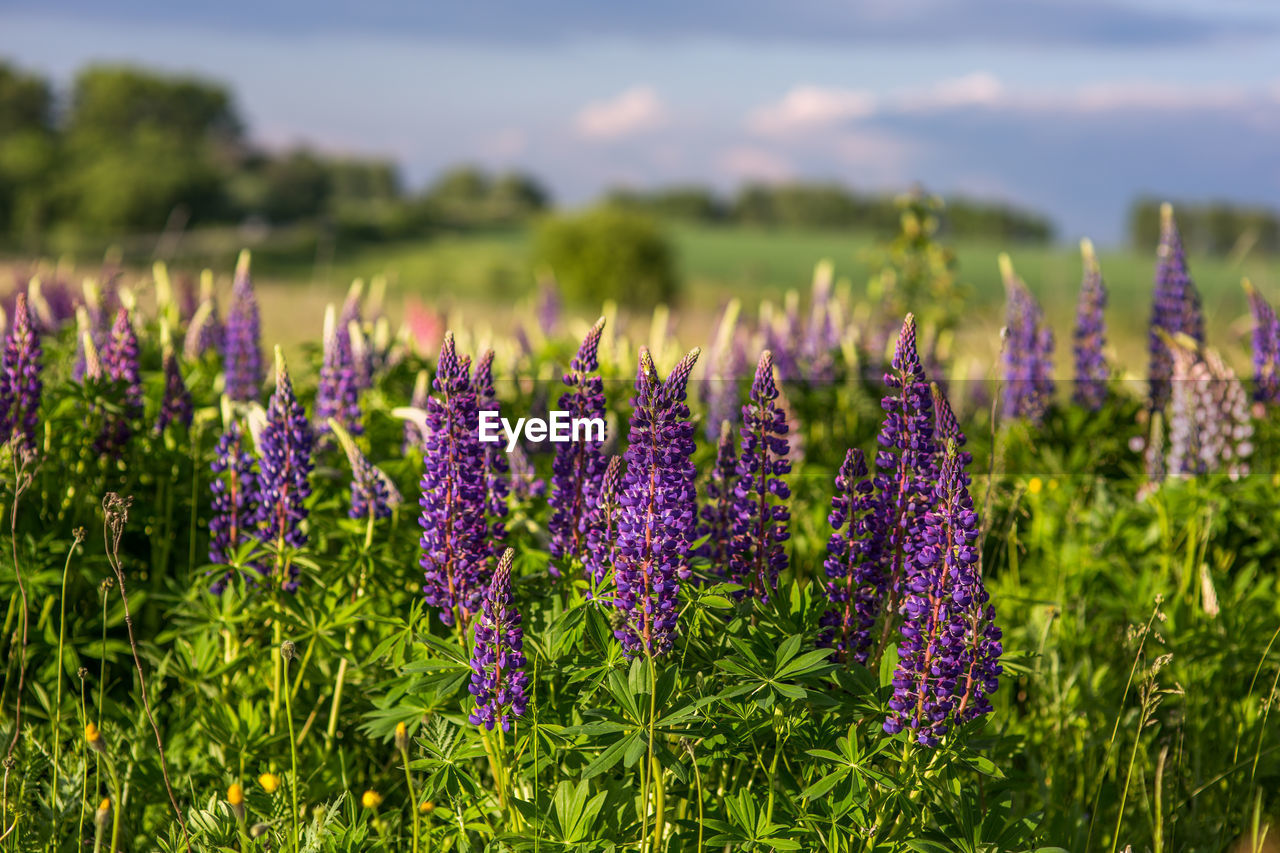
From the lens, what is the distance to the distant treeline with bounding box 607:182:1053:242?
76.3m

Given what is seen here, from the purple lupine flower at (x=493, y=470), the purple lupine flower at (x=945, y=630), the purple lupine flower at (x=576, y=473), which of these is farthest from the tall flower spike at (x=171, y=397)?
the purple lupine flower at (x=945, y=630)

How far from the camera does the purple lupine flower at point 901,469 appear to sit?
8.38 feet

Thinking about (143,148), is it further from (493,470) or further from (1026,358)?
(493,470)

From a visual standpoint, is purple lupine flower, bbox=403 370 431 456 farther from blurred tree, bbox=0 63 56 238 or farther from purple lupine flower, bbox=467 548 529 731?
blurred tree, bbox=0 63 56 238

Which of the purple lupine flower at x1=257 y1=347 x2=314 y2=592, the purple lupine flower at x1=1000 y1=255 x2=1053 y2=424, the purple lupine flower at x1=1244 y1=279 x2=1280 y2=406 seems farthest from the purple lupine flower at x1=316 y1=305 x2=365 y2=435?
the purple lupine flower at x1=1244 y1=279 x2=1280 y2=406

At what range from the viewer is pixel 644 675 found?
91.9 inches

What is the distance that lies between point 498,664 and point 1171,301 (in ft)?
14.1

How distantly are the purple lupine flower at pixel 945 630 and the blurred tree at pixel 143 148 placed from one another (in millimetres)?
40222

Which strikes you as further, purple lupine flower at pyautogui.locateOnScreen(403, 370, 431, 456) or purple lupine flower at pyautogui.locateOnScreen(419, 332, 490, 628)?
purple lupine flower at pyautogui.locateOnScreen(403, 370, 431, 456)

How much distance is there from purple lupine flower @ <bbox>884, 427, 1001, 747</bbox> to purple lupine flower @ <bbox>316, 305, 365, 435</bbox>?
213 centimetres

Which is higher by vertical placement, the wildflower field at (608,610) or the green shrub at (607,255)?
the green shrub at (607,255)

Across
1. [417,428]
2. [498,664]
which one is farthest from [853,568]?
[417,428]

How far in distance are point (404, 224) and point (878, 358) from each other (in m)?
70.0

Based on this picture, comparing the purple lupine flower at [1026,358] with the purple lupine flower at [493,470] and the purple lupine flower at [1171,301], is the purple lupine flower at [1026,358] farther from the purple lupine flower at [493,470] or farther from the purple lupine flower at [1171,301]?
the purple lupine flower at [493,470]
